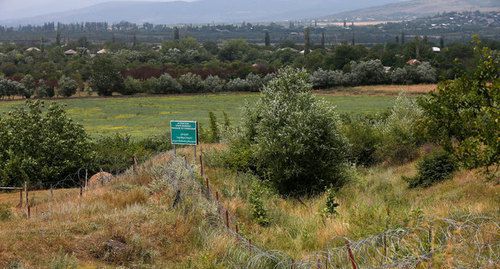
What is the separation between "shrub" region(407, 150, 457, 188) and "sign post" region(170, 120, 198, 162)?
50.1 ft

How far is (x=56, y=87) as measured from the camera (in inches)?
3819

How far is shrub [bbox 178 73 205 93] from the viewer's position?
9900cm

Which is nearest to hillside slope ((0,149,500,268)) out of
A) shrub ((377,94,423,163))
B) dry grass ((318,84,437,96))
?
shrub ((377,94,423,163))

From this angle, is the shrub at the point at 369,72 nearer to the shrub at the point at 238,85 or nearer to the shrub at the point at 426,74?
the shrub at the point at 426,74

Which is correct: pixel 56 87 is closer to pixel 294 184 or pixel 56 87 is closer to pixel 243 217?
pixel 294 184

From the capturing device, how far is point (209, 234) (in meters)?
14.2

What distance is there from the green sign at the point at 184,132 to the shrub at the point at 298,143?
902 centimetres

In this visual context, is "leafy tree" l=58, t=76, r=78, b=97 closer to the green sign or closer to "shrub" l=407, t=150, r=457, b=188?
"shrub" l=407, t=150, r=457, b=188

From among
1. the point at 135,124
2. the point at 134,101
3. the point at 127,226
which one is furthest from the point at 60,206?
the point at 134,101

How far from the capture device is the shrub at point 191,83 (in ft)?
325

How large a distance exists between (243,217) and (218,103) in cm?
6900

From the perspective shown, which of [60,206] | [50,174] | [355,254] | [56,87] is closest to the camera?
[355,254]

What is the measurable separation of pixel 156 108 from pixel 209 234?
70.1 metres

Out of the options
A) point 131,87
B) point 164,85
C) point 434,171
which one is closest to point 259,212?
point 434,171
